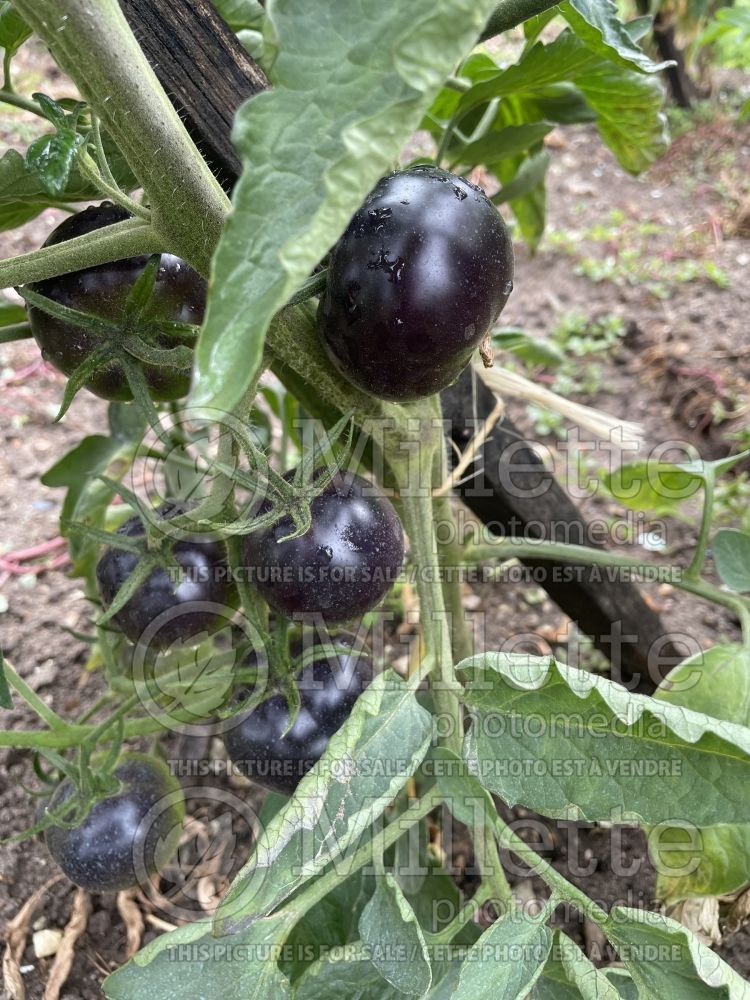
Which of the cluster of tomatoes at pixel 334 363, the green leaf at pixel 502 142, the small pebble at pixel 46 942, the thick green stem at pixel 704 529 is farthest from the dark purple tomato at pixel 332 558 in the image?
the small pebble at pixel 46 942

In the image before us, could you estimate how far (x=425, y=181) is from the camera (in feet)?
1.56

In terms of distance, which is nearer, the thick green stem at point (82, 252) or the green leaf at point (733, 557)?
the thick green stem at point (82, 252)

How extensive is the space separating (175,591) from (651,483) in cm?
58

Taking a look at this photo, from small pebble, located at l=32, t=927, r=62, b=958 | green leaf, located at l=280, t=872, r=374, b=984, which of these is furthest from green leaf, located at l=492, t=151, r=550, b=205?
small pebble, located at l=32, t=927, r=62, b=958

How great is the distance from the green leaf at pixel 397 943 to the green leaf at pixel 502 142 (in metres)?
0.71

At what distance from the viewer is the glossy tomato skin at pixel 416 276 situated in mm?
460

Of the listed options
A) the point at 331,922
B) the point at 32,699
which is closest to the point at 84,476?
the point at 32,699

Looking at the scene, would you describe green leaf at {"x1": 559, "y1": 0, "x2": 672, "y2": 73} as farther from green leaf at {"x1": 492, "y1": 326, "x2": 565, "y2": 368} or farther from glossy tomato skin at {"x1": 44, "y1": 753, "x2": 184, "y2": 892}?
glossy tomato skin at {"x1": 44, "y1": 753, "x2": 184, "y2": 892}

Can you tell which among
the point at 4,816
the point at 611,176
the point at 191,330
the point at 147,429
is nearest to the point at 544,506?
the point at 147,429

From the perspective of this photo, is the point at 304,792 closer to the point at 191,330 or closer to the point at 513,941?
the point at 513,941

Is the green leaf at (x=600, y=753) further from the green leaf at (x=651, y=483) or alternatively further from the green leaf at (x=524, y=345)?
the green leaf at (x=524, y=345)

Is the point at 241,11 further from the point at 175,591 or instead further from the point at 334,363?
the point at 175,591

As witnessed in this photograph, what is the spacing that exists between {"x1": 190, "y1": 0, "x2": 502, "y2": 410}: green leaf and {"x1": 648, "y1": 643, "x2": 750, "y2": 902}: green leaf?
577 millimetres

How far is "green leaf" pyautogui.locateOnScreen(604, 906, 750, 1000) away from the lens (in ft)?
1.65
